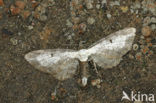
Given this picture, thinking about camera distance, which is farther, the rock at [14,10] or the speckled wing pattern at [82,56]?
the rock at [14,10]

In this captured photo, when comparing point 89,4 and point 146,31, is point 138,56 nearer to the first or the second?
point 146,31

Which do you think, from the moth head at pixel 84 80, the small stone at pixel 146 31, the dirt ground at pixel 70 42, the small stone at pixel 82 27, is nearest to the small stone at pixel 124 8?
the dirt ground at pixel 70 42

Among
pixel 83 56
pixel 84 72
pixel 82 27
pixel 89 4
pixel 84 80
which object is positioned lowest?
pixel 84 80

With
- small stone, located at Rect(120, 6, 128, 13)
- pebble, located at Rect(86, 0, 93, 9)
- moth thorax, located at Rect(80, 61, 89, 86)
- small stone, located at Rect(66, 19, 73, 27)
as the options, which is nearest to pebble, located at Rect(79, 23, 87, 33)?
small stone, located at Rect(66, 19, 73, 27)

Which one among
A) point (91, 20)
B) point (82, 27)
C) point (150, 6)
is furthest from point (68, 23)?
point (150, 6)

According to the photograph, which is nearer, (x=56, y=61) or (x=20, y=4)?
(x=56, y=61)

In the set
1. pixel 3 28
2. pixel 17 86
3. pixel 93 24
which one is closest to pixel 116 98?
pixel 93 24

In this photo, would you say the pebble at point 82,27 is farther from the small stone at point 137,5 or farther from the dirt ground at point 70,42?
the small stone at point 137,5

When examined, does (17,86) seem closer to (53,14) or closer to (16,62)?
(16,62)
